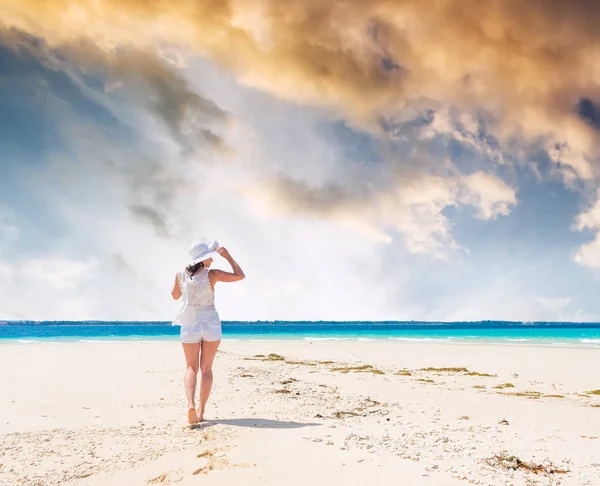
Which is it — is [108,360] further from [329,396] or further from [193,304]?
[193,304]

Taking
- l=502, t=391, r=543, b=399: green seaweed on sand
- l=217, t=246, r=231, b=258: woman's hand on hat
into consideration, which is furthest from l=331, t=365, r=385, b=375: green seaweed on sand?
l=217, t=246, r=231, b=258: woman's hand on hat

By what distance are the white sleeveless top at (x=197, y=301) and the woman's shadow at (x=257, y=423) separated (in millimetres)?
1513

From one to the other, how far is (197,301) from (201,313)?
0.20 metres

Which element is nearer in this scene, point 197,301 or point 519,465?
point 519,465

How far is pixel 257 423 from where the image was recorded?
715 cm

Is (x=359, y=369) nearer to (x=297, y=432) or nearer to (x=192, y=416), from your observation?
(x=297, y=432)

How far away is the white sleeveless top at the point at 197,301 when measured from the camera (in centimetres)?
712

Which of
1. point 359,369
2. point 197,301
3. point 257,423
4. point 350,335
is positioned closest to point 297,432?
point 257,423

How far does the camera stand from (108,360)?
57.1ft

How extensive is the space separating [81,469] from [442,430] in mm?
4757

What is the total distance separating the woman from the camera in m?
7.09

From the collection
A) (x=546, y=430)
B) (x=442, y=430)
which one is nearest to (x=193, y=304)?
(x=442, y=430)

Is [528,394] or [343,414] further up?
[343,414]

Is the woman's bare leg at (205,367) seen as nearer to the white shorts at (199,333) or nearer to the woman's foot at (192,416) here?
the white shorts at (199,333)
